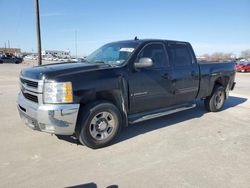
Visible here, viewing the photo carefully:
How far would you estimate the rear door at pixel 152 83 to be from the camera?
432cm

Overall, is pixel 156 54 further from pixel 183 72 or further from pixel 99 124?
pixel 99 124

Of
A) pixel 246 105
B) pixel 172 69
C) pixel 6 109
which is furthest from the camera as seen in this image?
pixel 246 105

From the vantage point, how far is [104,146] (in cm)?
401

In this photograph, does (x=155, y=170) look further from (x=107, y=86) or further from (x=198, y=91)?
(x=198, y=91)

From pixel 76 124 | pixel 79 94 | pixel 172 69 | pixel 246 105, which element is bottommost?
pixel 246 105

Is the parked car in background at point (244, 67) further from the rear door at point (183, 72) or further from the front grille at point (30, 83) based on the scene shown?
the front grille at point (30, 83)

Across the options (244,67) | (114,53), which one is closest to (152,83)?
(114,53)

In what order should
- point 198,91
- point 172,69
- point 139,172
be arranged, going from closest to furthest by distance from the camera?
point 139,172, point 172,69, point 198,91

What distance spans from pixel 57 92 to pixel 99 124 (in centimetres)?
100

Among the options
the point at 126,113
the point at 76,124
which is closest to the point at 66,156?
the point at 76,124

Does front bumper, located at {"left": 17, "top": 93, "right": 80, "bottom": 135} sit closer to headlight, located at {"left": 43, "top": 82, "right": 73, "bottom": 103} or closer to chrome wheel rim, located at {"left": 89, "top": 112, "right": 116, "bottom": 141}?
headlight, located at {"left": 43, "top": 82, "right": 73, "bottom": 103}

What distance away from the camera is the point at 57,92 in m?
3.37

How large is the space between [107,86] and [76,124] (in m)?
0.85

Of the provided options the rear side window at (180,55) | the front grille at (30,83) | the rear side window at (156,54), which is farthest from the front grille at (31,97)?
the rear side window at (180,55)
